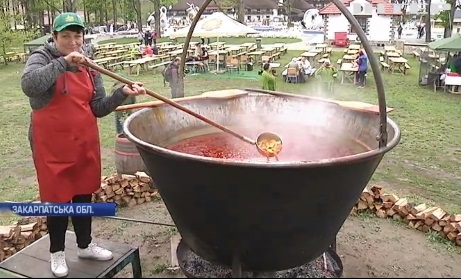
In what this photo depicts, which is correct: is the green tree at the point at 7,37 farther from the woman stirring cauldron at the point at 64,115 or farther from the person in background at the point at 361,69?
the woman stirring cauldron at the point at 64,115

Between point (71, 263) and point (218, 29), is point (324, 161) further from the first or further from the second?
point (218, 29)

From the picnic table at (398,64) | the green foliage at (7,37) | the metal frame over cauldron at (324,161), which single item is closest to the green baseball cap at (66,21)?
the metal frame over cauldron at (324,161)

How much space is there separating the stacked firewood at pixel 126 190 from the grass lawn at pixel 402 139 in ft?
3.89

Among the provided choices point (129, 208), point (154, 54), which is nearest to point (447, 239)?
point (129, 208)

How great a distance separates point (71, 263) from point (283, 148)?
65.3 inches

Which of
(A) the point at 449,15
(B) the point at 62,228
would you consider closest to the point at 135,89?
(B) the point at 62,228

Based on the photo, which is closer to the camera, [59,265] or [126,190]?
[59,265]

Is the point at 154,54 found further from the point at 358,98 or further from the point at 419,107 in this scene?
the point at 419,107

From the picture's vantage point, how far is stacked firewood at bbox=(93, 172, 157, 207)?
490cm

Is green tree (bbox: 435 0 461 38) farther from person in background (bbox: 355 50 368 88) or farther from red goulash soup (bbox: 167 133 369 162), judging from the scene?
red goulash soup (bbox: 167 133 369 162)

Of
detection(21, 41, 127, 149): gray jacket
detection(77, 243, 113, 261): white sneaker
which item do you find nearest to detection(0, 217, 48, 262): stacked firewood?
detection(77, 243, 113, 261): white sneaker

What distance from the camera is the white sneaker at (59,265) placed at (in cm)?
283

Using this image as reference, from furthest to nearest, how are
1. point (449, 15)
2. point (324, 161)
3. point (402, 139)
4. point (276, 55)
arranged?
point (449, 15) < point (276, 55) < point (402, 139) < point (324, 161)

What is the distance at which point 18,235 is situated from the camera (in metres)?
3.91
